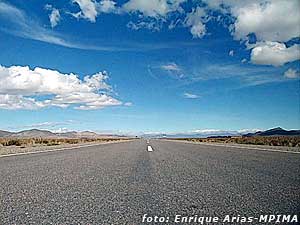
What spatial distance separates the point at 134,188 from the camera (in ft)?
21.3

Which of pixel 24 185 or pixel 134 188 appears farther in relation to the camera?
pixel 24 185

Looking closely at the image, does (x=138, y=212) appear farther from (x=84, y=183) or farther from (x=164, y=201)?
(x=84, y=183)

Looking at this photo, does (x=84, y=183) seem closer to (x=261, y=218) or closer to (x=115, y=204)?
(x=115, y=204)

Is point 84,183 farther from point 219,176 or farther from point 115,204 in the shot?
point 219,176

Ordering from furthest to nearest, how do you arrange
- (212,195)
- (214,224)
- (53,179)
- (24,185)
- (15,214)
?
(53,179) → (24,185) → (212,195) → (15,214) → (214,224)

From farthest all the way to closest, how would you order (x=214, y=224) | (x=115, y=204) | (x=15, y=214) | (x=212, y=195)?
(x=212, y=195) → (x=115, y=204) → (x=15, y=214) → (x=214, y=224)

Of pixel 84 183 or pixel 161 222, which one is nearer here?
pixel 161 222

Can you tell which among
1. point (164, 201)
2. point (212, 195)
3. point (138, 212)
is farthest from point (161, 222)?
point (212, 195)

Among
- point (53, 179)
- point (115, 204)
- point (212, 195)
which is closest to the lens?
point (115, 204)

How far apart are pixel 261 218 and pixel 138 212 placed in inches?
58.6

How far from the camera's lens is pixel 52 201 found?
17.6ft

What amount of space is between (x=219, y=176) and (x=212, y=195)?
235cm

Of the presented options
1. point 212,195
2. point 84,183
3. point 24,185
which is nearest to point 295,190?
point 212,195

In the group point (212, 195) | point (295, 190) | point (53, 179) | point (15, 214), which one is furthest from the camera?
point (53, 179)
